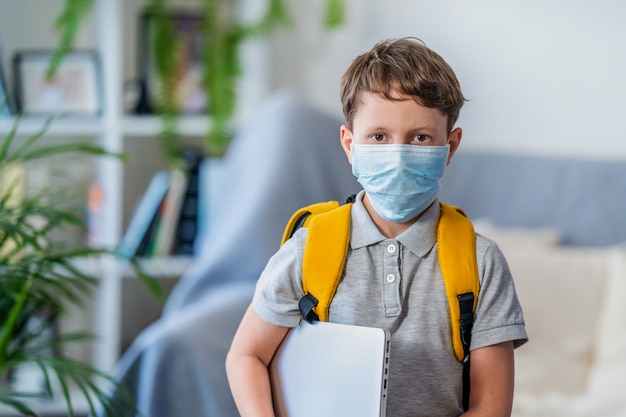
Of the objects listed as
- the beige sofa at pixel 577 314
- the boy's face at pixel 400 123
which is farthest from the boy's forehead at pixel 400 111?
the beige sofa at pixel 577 314

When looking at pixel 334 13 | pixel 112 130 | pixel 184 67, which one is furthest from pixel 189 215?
pixel 334 13

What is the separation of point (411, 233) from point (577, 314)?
104 cm

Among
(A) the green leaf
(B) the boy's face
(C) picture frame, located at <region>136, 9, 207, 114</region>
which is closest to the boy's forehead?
(B) the boy's face

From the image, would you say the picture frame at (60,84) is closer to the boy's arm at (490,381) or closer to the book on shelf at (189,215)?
the book on shelf at (189,215)

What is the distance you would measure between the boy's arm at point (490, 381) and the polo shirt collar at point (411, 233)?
0.24ft

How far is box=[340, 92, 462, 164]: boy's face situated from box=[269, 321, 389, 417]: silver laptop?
119mm

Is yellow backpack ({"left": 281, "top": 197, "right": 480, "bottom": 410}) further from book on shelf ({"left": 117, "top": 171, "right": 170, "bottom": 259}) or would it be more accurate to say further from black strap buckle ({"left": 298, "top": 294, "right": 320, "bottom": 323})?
book on shelf ({"left": 117, "top": 171, "right": 170, "bottom": 259})

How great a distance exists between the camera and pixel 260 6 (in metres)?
2.29

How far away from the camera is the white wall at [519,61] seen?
811 millimetres

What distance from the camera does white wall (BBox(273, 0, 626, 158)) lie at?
2.66 ft

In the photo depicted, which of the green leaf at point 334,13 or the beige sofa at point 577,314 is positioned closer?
the beige sofa at point 577,314

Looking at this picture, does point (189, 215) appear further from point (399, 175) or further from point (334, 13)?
point (399, 175)

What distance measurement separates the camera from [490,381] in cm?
55

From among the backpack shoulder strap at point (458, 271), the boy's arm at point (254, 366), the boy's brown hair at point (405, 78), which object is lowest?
the boy's arm at point (254, 366)
